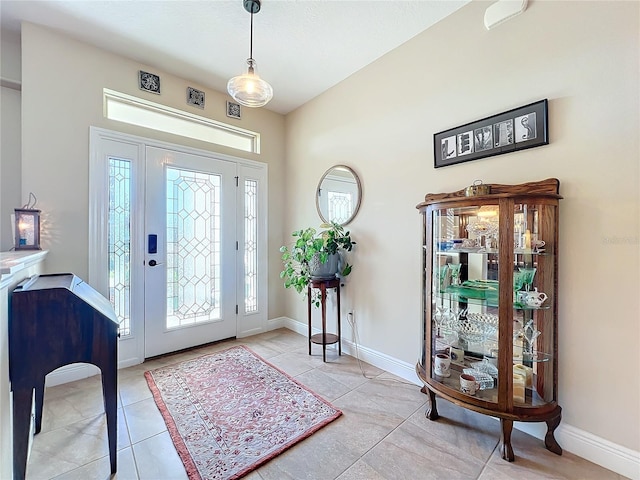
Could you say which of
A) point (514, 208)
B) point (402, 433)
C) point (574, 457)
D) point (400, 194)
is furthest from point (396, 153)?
point (574, 457)

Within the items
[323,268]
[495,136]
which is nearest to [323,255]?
[323,268]

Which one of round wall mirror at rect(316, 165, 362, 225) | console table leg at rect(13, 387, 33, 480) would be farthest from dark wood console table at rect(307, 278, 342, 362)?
console table leg at rect(13, 387, 33, 480)

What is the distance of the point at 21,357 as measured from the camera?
1.28 meters

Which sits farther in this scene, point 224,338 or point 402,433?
point 224,338

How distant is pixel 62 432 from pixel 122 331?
103 cm

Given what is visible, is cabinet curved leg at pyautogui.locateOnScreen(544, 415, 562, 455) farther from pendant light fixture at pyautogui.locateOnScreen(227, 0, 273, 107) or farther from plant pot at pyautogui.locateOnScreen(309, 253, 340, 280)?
pendant light fixture at pyautogui.locateOnScreen(227, 0, 273, 107)

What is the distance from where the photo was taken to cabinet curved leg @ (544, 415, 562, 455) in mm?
1547

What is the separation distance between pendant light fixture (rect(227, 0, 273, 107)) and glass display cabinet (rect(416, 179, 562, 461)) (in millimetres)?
1460

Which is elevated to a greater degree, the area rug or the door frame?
the door frame

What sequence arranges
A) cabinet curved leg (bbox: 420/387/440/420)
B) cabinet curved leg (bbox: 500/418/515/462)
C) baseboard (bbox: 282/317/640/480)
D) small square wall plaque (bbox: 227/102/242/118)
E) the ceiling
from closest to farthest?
1. baseboard (bbox: 282/317/640/480)
2. cabinet curved leg (bbox: 500/418/515/462)
3. cabinet curved leg (bbox: 420/387/440/420)
4. the ceiling
5. small square wall plaque (bbox: 227/102/242/118)

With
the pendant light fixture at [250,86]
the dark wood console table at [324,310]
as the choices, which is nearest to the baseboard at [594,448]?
the dark wood console table at [324,310]

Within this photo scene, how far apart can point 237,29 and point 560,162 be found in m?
2.61

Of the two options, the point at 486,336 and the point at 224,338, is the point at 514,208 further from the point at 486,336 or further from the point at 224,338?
the point at 224,338

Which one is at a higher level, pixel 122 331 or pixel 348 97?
pixel 348 97
